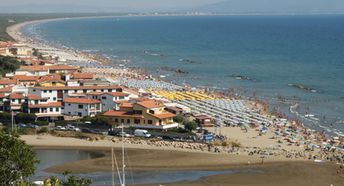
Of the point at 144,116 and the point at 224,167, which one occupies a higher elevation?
the point at 144,116

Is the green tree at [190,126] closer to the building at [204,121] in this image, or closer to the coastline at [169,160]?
the building at [204,121]

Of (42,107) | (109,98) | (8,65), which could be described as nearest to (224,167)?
(109,98)

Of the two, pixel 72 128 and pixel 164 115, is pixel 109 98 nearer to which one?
pixel 72 128

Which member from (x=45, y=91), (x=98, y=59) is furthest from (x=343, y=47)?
(x=45, y=91)

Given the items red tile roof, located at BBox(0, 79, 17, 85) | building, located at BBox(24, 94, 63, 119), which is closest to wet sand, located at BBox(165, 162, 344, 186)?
building, located at BBox(24, 94, 63, 119)

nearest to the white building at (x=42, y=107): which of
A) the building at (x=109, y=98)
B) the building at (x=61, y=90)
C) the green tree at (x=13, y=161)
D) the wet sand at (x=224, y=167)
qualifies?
the building at (x=61, y=90)

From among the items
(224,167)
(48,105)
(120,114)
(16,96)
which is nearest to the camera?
(224,167)

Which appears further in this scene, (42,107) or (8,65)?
(8,65)
